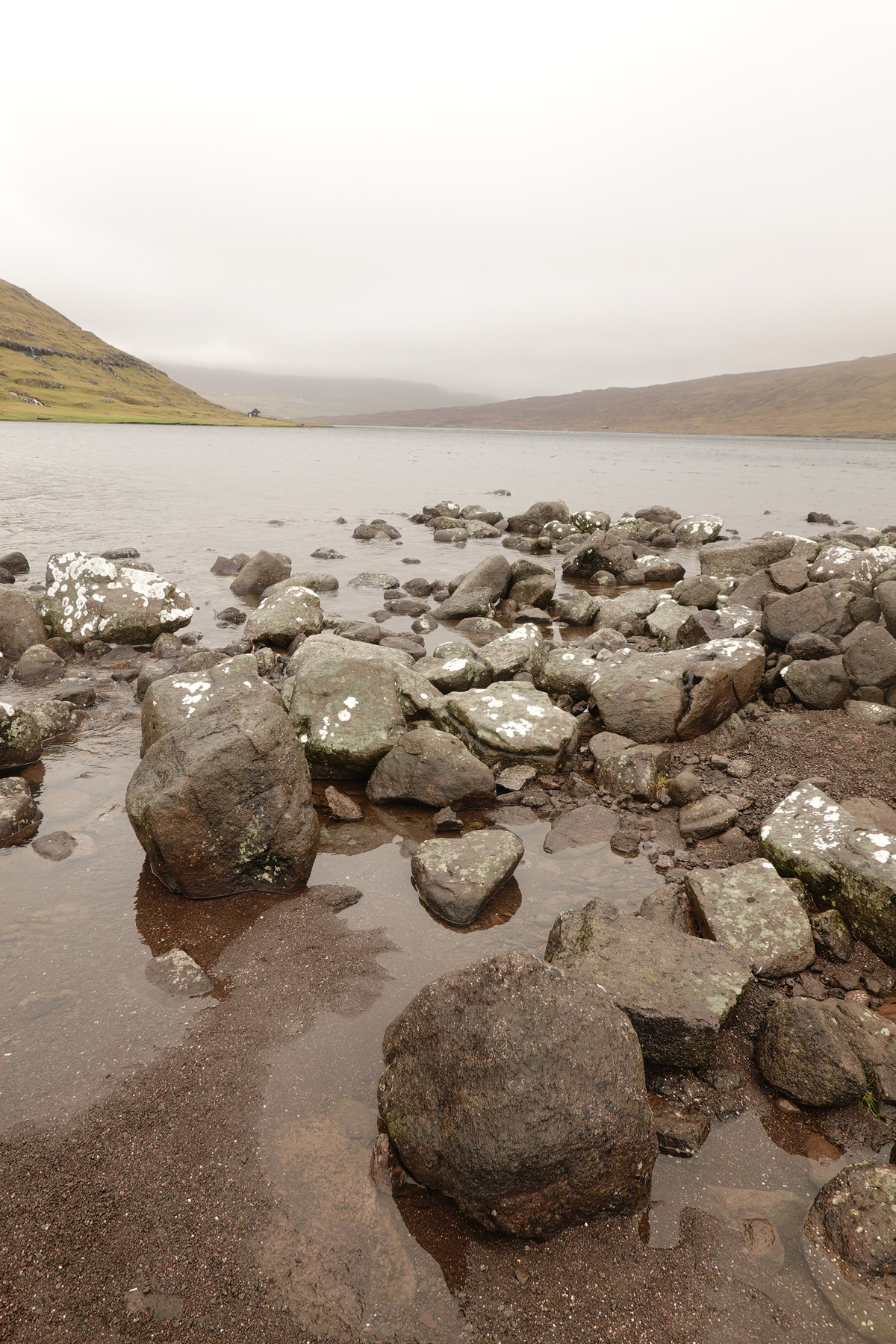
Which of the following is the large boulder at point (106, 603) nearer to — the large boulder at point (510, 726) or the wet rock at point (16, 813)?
the wet rock at point (16, 813)

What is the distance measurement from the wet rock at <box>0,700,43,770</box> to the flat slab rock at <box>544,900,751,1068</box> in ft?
24.3

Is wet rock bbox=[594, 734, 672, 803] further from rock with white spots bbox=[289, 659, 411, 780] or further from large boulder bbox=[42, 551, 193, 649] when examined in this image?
large boulder bbox=[42, 551, 193, 649]

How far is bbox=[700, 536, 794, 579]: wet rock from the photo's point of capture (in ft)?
62.4

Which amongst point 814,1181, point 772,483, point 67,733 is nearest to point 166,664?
point 67,733

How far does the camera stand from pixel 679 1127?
4344mm

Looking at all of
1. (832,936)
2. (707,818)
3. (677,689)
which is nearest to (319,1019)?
(832,936)

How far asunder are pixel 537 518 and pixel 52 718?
27.3 meters

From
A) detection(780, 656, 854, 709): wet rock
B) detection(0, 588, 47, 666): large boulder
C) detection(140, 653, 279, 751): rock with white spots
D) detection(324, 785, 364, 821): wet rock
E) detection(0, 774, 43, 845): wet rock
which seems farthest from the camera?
detection(0, 588, 47, 666): large boulder

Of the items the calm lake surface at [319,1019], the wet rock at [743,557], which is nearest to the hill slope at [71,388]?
the wet rock at [743,557]

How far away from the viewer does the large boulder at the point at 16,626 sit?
13.1 metres

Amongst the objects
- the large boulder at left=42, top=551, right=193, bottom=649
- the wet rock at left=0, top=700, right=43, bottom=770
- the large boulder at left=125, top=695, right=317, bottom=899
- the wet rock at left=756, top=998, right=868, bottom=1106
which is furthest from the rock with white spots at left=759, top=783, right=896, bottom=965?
the large boulder at left=42, top=551, right=193, bottom=649

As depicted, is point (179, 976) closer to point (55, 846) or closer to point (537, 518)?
point (55, 846)

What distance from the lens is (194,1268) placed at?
356 cm

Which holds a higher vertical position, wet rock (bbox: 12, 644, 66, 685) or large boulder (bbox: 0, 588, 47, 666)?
large boulder (bbox: 0, 588, 47, 666)
